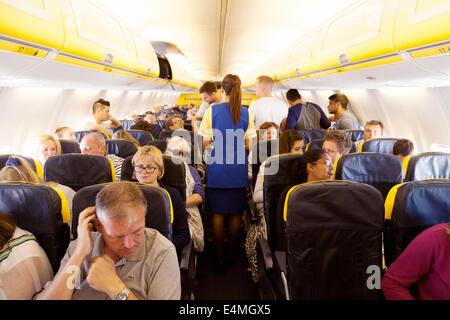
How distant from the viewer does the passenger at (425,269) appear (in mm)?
1487

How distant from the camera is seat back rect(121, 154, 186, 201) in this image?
274 cm

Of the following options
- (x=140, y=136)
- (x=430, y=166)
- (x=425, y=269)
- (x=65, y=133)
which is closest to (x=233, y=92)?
(x=430, y=166)

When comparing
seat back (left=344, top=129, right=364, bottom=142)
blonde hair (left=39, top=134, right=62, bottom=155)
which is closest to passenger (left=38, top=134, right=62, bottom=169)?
blonde hair (left=39, top=134, right=62, bottom=155)

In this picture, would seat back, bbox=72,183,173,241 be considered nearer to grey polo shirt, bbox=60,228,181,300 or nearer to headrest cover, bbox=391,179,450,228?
grey polo shirt, bbox=60,228,181,300

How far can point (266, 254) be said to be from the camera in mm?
2252

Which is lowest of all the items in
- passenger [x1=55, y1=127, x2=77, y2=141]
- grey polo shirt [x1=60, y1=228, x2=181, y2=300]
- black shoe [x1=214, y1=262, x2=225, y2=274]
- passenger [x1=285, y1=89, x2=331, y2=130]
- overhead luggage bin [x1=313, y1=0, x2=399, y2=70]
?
black shoe [x1=214, y1=262, x2=225, y2=274]

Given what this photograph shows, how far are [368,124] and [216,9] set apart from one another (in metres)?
3.26

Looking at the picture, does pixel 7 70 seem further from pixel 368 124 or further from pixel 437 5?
pixel 368 124

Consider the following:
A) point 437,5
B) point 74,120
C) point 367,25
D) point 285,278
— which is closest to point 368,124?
point 367,25

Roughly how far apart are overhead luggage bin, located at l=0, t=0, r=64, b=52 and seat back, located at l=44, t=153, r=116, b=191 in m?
0.92

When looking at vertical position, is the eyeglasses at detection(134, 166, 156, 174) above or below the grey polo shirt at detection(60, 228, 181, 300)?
above

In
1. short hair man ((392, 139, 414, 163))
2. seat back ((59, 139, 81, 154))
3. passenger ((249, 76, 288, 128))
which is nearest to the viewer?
short hair man ((392, 139, 414, 163))

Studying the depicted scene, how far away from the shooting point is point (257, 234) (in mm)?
2912

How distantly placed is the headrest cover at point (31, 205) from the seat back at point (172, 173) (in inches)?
40.3
